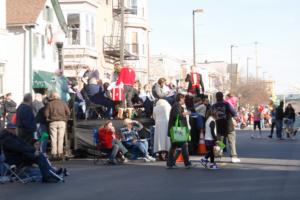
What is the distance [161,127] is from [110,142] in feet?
5.12

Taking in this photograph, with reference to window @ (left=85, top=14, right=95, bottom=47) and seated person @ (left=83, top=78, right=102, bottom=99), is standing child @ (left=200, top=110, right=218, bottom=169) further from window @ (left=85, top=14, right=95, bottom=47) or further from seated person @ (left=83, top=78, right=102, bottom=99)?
window @ (left=85, top=14, right=95, bottom=47)

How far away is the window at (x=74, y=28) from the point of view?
4475 cm

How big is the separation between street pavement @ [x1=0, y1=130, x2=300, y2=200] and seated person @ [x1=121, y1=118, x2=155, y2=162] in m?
0.99

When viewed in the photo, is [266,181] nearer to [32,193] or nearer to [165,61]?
[32,193]

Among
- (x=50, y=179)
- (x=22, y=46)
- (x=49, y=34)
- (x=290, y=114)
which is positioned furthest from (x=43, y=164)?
(x=49, y=34)

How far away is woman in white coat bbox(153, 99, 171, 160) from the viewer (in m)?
19.0

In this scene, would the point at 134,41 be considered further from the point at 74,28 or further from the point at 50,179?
the point at 50,179

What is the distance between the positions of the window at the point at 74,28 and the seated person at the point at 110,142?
26.5m

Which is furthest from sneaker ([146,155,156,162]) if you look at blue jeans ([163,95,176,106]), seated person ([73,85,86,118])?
seated person ([73,85,86,118])

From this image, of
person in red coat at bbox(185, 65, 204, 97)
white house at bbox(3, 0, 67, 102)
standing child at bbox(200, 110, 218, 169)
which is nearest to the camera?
standing child at bbox(200, 110, 218, 169)

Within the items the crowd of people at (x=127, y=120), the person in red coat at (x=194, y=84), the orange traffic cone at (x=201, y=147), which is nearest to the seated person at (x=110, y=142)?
the crowd of people at (x=127, y=120)

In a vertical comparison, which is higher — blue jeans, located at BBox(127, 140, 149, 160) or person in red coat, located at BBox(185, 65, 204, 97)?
person in red coat, located at BBox(185, 65, 204, 97)

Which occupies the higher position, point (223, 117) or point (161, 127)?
point (223, 117)

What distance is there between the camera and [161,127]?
19.2m
